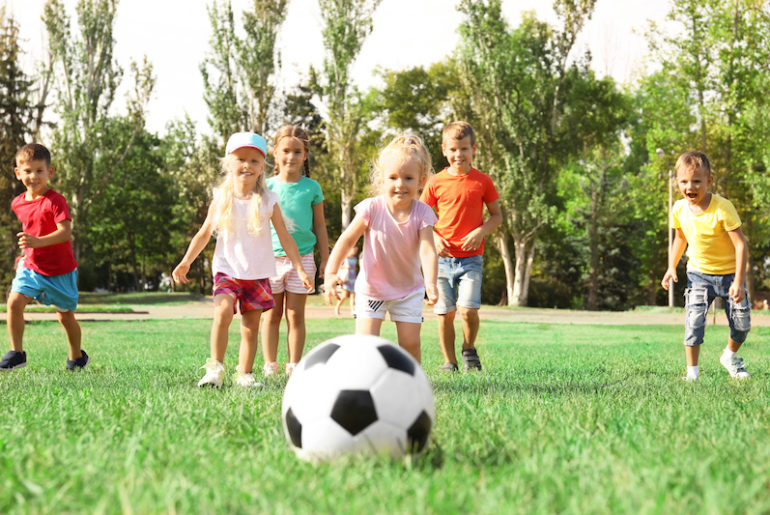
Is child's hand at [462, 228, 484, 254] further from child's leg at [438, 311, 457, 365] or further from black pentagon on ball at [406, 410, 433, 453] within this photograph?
black pentagon on ball at [406, 410, 433, 453]

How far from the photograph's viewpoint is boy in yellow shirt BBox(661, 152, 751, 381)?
6.28 meters

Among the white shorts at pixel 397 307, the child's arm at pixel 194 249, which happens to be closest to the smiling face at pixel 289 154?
the child's arm at pixel 194 249

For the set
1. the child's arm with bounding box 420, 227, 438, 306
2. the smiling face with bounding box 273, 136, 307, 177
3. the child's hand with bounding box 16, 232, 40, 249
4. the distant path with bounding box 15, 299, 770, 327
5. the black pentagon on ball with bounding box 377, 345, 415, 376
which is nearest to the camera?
the black pentagon on ball with bounding box 377, 345, 415, 376

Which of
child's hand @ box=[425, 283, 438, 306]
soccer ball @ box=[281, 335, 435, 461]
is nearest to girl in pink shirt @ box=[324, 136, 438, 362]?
child's hand @ box=[425, 283, 438, 306]

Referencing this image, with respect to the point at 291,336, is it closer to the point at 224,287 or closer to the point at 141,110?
the point at 224,287

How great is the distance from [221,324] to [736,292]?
431 centimetres

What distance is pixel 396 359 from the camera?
311 cm

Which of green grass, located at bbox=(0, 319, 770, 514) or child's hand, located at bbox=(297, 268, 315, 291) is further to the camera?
child's hand, located at bbox=(297, 268, 315, 291)

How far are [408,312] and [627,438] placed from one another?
87.2 inches

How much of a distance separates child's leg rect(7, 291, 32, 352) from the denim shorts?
12.3 ft

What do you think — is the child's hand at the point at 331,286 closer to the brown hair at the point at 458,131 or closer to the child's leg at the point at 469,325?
the child's leg at the point at 469,325

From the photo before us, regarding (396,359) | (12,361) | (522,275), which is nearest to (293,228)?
(12,361)

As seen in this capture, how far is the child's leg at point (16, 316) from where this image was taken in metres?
6.50

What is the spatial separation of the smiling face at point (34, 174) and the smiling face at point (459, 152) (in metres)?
3.65
